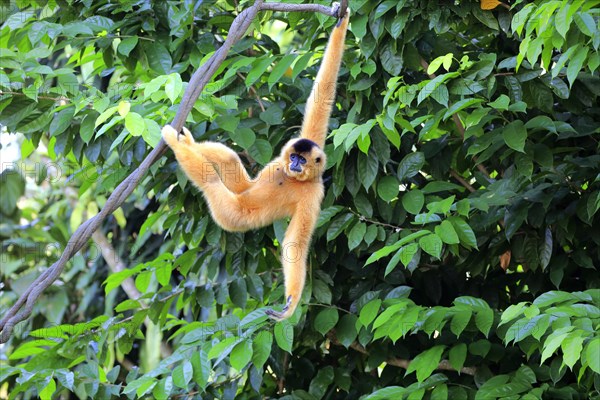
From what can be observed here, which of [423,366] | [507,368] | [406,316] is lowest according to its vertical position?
[507,368]

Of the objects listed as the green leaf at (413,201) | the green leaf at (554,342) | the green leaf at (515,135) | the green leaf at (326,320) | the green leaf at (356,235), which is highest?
the green leaf at (515,135)

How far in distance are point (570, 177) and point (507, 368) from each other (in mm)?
1157

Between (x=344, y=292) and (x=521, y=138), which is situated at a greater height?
(x=521, y=138)

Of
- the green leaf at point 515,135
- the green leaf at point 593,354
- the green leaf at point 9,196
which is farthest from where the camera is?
the green leaf at point 9,196

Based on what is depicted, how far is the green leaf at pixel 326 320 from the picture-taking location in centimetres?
445

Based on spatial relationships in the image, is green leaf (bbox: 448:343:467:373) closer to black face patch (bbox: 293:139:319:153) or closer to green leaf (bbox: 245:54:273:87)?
black face patch (bbox: 293:139:319:153)

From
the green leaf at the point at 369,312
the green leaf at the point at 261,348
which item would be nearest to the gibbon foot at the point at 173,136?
the green leaf at the point at 261,348

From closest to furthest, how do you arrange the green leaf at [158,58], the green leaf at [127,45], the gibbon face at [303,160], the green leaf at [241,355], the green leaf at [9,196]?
the gibbon face at [303,160]
the green leaf at [241,355]
the green leaf at [127,45]
the green leaf at [158,58]
the green leaf at [9,196]

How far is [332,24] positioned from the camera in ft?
14.4

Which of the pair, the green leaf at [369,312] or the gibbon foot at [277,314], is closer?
the gibbon foot at [277,314]

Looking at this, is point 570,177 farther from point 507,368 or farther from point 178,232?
point 178,232

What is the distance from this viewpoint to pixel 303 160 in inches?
158

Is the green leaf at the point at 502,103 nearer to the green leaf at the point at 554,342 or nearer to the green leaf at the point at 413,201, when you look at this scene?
the green leaf at the point at 413,201

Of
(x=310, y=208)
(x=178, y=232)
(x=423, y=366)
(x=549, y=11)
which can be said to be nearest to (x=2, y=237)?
(x=178, y=232)
